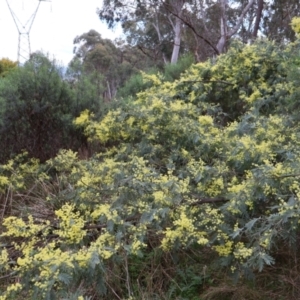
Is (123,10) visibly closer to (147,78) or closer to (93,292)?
(147,78)

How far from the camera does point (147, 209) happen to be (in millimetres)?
2691

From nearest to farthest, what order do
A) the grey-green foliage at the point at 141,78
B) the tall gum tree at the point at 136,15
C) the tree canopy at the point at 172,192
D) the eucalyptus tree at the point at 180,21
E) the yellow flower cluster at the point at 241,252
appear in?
1. the yellow flower cluster at the point at 241,252
2. the tree canopy at the point at 172,192
3. the grey-green foliage at the point at 141,78
4. the eucalyptus tree at the point at 180,21
5. the tall gum tree at the point at 136,15

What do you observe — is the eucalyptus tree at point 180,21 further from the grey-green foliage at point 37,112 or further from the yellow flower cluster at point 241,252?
the yellow flower cluster at point 241,252

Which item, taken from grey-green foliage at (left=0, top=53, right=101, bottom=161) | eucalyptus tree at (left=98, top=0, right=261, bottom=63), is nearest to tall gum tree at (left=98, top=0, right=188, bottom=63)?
eucalyptus tree at (left=98, top=0, right=261, bottom=63)

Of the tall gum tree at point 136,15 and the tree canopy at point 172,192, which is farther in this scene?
the tall gum tree at point 136,15

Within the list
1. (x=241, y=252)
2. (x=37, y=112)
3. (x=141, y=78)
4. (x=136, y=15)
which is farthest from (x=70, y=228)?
(x=136, y=15)

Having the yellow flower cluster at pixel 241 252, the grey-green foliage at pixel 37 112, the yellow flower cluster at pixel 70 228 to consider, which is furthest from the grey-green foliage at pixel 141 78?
the yellow flower cluster at pixel 241 252

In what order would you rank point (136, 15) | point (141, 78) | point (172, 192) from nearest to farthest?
point (172, 192)
point (141, 78)
point (136, 15)

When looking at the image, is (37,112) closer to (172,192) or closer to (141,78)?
(141,78)

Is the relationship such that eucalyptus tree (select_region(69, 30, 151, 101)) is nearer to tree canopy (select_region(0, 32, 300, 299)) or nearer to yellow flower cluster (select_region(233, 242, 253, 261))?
tree canopy (select_region(0, 32, 300, 299))

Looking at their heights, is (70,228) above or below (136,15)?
below

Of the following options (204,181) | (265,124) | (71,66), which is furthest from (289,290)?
(71,66)

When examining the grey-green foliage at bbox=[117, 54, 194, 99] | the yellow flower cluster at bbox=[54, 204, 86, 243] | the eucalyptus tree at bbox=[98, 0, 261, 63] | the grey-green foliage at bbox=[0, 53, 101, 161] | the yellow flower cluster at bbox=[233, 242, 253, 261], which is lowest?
the yellow flower cluster at bbox=[233, 242, 253, 261]

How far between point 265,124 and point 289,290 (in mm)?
1223
